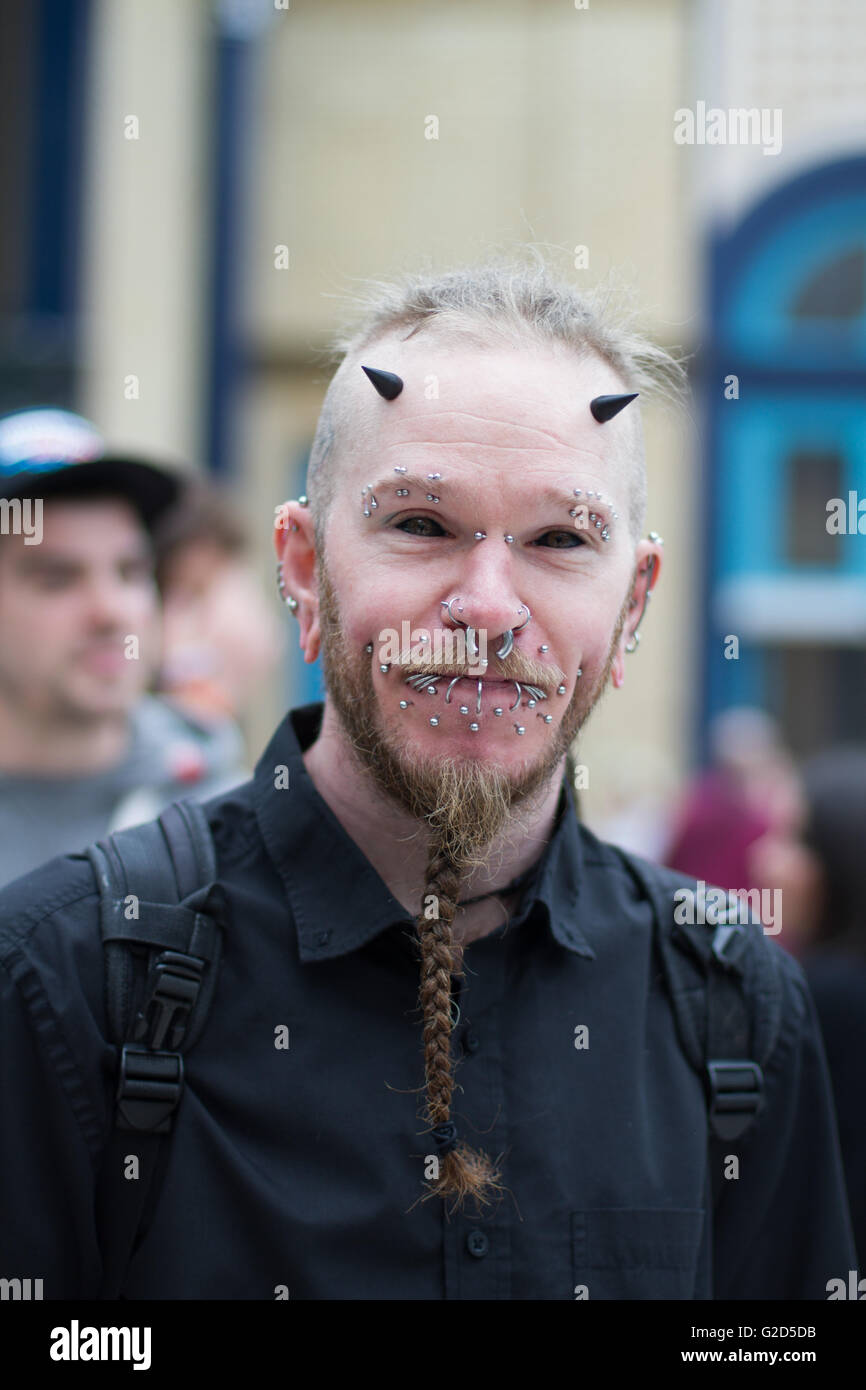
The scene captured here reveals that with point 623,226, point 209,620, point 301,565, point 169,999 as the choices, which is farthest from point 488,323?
point 623,226

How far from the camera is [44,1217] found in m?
1.55

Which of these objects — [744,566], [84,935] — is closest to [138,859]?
[84,935]

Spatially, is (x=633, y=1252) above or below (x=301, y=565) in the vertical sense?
below

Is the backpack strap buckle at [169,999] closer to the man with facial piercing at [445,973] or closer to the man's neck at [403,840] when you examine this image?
the man with facial piercing at [445,973]

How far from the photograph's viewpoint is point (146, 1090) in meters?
1.54

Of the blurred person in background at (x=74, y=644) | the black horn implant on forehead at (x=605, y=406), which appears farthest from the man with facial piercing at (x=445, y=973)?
the blurred person in background at (x=74, y=644)

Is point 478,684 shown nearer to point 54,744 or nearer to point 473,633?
point 473,633

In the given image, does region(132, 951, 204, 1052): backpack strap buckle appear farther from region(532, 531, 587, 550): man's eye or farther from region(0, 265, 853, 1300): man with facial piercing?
region(532, 531, 587, 550): man's eye

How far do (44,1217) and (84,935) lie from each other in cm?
31

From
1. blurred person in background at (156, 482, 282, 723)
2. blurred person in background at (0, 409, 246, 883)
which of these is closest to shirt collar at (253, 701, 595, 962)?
blurred person in background at (0, 409, 246, 883)

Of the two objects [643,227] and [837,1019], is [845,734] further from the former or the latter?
[837,1019]

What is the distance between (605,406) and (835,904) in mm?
1716

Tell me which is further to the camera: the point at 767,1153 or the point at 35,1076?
the point at 767,1153

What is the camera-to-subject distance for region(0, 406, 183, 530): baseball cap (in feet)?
9.98
